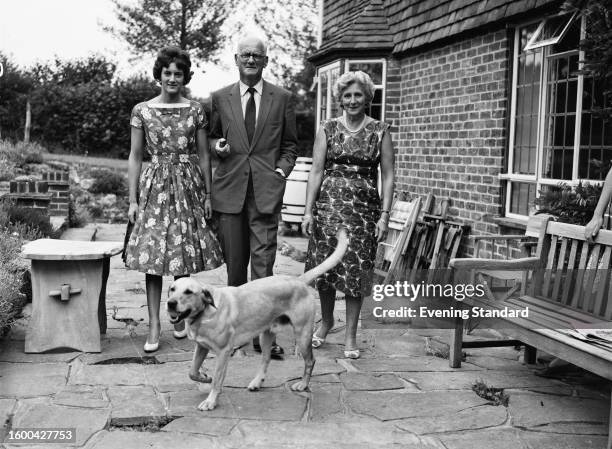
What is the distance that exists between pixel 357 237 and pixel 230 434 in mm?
1995

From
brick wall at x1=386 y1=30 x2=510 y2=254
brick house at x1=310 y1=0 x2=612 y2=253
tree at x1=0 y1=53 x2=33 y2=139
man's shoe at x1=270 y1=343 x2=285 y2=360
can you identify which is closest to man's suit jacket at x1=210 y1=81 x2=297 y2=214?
man's shoe at x1=270 y1=343 x2=285 y2=360

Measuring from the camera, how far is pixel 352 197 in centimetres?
525

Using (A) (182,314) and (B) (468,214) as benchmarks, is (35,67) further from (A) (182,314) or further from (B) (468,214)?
(A) (182,314)

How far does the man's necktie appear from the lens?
5195 mm

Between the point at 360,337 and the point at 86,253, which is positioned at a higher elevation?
the point at 86,253

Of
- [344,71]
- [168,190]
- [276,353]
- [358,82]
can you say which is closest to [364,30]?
[344,71]

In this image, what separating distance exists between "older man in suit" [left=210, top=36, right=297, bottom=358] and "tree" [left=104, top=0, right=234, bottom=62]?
20312 millimetres

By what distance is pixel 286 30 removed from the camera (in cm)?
2467

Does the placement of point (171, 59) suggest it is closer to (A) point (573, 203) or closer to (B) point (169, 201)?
(B) point (169, 201)

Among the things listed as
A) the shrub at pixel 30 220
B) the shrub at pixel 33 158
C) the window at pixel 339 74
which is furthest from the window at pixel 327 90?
the shrub at pixel 33 158

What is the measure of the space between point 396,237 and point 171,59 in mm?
4022

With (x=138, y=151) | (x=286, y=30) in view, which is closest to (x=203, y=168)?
(x=138, y=151)

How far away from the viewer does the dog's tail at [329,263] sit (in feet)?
14.8

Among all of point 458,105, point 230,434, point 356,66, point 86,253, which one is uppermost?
point 356,66
